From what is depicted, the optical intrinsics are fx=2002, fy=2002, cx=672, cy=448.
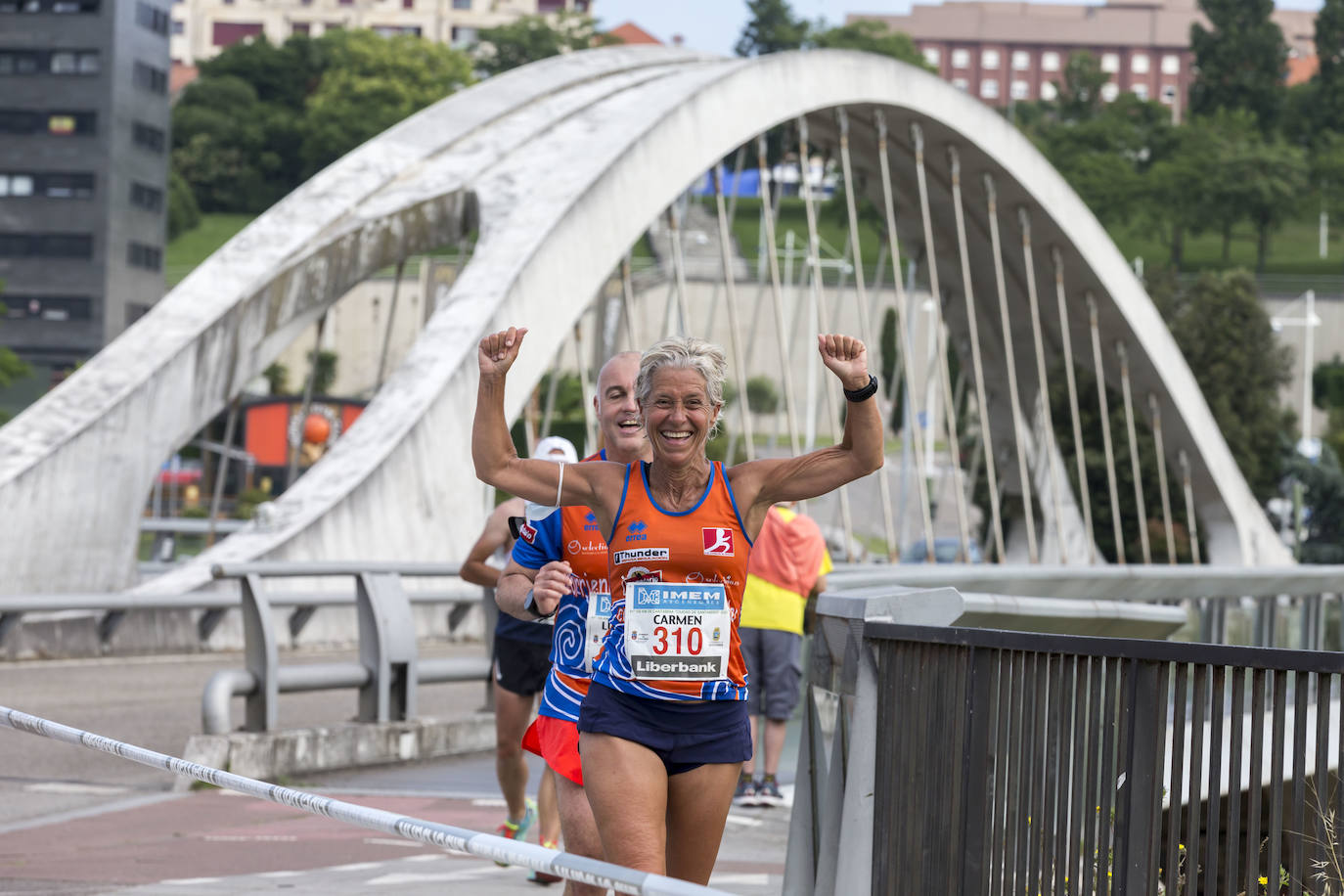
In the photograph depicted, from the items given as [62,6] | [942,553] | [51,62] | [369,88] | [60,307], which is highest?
[369,88]

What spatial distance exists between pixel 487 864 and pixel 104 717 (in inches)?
158

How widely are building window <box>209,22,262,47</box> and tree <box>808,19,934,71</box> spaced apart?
36963 mm

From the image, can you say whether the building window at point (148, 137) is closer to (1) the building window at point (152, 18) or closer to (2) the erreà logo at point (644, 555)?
(1) the building window at point (152, 18)

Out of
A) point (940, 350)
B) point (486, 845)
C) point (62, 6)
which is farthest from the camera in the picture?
point (62, 6)

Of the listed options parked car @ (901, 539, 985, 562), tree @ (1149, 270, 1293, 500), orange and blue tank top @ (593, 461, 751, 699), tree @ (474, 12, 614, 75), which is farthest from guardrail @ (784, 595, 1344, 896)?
tree @ (474, 12, 614, 75)

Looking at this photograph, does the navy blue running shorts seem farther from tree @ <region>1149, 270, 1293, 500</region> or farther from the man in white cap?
tree @ <region>1149, 270, 1293, 500</region>

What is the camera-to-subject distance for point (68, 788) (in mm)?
8422

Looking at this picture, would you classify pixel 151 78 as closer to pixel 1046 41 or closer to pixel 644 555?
pixel 1046 41

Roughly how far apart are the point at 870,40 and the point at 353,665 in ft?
348

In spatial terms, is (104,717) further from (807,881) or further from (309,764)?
(807,881)

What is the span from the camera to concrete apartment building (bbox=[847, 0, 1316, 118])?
5389 inches

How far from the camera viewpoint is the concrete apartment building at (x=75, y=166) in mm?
75688

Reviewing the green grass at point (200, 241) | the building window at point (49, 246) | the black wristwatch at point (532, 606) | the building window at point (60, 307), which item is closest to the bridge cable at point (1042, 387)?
the black wristwatch at point (532, 606)

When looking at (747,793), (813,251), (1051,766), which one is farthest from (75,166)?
(1051,766)
